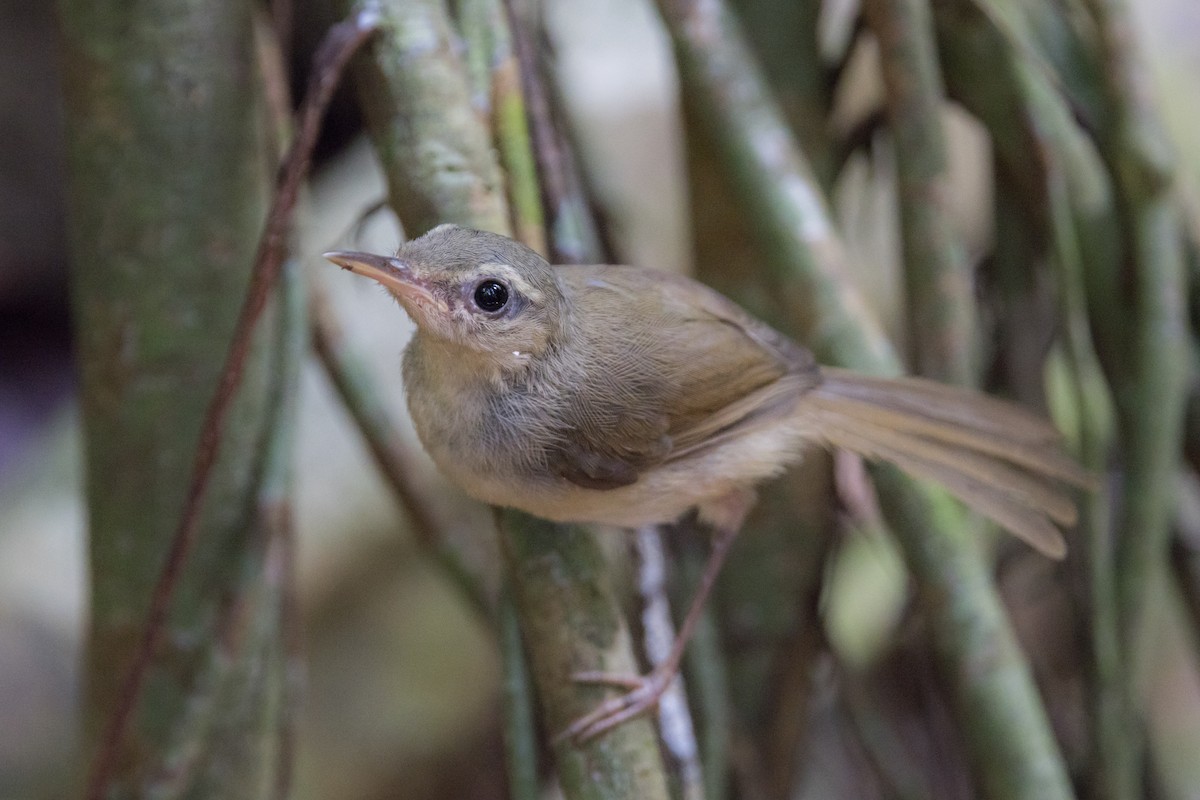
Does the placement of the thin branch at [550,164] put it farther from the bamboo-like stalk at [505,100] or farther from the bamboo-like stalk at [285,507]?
the bamboo-like stalk at [285,507]

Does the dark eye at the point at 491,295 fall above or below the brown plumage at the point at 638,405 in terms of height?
above

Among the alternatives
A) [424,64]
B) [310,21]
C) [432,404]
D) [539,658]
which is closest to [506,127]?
[424,64]

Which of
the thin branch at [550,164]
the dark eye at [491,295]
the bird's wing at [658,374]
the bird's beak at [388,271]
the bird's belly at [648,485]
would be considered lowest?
the bird's belly at [648,485]

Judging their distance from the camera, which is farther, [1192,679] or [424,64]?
[1192,679]

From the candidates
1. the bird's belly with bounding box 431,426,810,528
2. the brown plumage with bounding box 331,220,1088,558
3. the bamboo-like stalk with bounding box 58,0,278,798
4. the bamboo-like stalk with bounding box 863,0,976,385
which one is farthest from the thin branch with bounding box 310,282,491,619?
the bamboo-like stalk with bounding box 863,0,976,385

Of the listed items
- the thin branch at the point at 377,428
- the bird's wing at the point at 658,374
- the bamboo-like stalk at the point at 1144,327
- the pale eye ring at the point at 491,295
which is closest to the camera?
the pale eye ring at the point at 491,295

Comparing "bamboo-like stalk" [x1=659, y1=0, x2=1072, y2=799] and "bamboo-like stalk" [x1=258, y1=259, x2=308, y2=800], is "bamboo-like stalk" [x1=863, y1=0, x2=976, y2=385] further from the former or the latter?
"bamboo-like stalk" [x1=258, y1=259, x2=308, y2=800]

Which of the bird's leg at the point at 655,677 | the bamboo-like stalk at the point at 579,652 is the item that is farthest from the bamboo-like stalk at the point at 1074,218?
the bamboo-like stalk at the point at 579,652

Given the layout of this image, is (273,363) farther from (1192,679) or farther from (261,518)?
(1192,679)

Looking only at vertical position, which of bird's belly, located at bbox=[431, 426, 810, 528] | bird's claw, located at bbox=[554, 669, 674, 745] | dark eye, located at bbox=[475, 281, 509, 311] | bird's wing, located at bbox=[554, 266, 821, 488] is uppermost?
dark eye, located at bbox=[475, 281, 509, 311]
